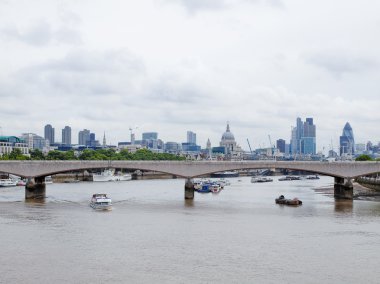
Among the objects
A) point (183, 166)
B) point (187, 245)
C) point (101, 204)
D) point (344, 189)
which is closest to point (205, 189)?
point (183, 166)

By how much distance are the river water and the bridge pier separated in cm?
1554

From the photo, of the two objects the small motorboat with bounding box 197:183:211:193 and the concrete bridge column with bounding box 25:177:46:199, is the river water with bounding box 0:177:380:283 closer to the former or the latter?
the concrete bridge column with bounding box 25:177:46:199

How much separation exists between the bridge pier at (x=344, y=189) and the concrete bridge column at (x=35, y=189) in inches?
1473

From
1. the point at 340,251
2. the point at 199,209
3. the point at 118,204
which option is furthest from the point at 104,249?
the point at 118,204

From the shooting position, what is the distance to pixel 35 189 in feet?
249

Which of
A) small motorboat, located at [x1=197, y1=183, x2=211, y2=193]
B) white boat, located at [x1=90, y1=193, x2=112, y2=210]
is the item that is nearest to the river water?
white boat, located at [x1=90, y1=193, x2=112, y2=210]

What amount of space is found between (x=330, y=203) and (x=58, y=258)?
144 feet

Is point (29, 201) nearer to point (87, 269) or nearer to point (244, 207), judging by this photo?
point (244, 207)

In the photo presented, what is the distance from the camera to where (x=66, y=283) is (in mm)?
30062

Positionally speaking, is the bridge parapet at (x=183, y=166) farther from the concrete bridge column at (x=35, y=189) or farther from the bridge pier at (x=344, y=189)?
the concrete bridge column at (x=35, y=189)

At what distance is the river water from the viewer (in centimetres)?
3195

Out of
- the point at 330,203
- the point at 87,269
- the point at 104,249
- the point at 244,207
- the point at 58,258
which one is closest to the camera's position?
the point at 87,269

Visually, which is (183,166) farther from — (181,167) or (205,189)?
(205,189)

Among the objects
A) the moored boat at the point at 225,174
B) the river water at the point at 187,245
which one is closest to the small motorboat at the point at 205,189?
the river water at the point at 187,245
